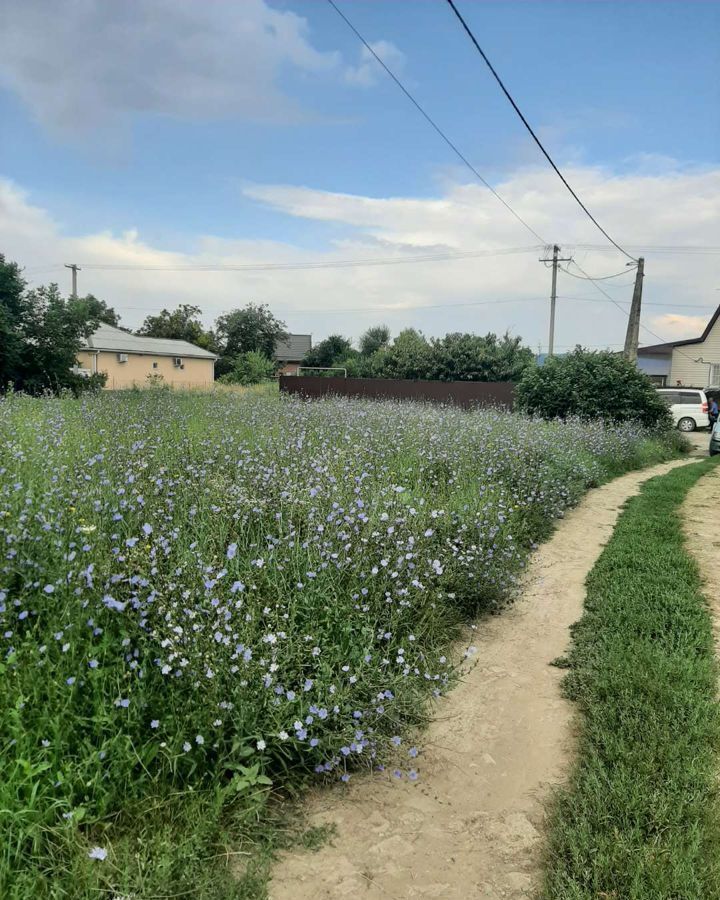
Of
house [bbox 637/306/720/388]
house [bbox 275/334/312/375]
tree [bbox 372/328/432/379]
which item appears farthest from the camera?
house [bbox 275/334/312/375]

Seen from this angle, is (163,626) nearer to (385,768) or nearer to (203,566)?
(203,566)

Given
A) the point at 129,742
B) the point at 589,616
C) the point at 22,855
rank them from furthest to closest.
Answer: the point at 589,616
the point at 129,742
the point at 22,855

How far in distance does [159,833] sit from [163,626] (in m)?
0.84

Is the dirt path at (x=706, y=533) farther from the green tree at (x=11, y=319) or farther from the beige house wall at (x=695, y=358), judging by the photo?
the beige house wall at (x=695, y=358)

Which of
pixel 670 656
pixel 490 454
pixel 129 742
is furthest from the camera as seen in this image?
pixel 490 454

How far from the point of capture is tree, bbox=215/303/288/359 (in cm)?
5509

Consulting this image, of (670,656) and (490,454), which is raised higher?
(490,454)

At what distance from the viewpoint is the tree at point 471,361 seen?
3478 centimetres

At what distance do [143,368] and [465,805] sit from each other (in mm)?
46503

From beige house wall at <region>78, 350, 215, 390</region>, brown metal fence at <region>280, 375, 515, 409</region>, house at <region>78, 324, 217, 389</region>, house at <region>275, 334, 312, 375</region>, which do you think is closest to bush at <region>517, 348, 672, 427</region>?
brown metal fence at <region>280, 375, 515, 409</region>

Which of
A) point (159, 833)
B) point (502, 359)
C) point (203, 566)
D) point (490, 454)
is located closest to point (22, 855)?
point (159, 833)

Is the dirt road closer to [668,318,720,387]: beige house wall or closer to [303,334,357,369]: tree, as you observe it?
[668,318,720,387]: beige house wall

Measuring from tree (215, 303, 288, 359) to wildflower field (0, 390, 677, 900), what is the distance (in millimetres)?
51701

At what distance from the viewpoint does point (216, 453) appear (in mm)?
5500
